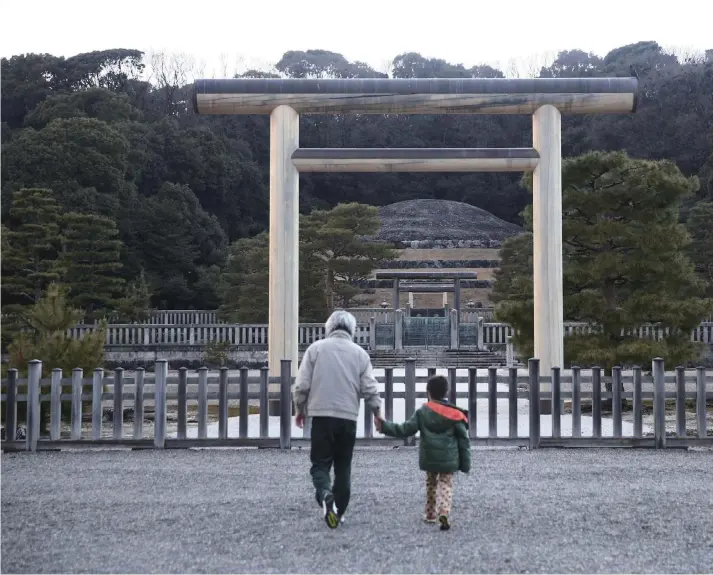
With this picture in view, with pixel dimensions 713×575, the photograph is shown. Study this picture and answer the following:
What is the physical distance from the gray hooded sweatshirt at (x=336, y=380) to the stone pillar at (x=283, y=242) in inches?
225

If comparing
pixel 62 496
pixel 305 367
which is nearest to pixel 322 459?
pixel 305 367

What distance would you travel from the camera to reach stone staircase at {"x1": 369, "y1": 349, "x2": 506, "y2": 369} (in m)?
22.6

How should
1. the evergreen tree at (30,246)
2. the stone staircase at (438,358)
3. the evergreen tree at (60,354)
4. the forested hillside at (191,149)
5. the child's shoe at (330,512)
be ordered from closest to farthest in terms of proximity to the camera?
the child's shoe at (330,512)
the evergreen tree at (60,354)
the stone staircase at (438,358)
the evergreen tree at (30,246)
the forested hillside at (191,149)

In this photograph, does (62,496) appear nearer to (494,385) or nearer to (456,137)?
(494,385)

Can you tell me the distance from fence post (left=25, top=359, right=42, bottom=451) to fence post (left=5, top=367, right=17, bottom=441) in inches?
5.2

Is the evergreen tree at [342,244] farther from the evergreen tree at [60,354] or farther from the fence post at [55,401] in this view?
the fence post at [55,401]

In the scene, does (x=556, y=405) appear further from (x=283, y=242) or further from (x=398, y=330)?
(x=398, y=330)

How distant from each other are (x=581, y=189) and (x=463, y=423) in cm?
888

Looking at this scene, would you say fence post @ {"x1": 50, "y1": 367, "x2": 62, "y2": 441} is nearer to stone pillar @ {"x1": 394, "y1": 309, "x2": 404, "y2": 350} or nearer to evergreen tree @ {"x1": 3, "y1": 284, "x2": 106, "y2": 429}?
evergreen tree @ {"x1": 3, "y1": 284, "x2": 106, "y2": 429}

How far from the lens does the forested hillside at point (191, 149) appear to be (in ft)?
124

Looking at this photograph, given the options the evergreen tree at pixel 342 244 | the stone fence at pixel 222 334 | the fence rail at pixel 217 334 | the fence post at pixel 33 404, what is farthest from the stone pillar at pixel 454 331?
Result: the fence post at pixel 33 404

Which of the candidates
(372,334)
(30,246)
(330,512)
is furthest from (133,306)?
(330,512)

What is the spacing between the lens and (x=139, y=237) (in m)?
40.0

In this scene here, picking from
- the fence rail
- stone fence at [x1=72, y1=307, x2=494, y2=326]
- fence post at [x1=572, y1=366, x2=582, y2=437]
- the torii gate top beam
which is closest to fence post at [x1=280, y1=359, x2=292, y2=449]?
fence post at [x1=572, y1=366, x2=582, y2=437]
